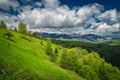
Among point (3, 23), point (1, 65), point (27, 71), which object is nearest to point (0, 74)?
point (1, 65)

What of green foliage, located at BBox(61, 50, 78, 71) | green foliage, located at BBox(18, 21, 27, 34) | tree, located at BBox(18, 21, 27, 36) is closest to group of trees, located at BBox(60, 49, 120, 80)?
green foliage, located at BBox(61, 50, 78, 71)

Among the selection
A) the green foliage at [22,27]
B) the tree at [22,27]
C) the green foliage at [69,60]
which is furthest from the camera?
the green foliage at [22,27]

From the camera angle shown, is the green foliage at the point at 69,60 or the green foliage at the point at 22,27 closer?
the green foliage at the point at 69,60

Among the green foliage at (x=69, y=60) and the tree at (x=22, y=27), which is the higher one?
the tree at (x=22, y=27)

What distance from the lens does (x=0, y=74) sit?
35531mm

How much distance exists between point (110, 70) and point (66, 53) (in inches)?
925

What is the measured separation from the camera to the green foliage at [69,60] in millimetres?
87625

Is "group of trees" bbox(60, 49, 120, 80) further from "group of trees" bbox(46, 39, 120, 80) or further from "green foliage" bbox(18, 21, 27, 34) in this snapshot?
"green foliage" bbox(18, 21, 27, 34)

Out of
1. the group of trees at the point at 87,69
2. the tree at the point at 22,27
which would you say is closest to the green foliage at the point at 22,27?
the tree at the point at 22,27

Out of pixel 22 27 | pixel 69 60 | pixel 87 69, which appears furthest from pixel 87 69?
pixel 22 27

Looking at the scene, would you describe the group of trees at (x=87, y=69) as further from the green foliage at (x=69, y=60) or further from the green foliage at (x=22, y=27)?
the green foliage at (x=22, y=27)

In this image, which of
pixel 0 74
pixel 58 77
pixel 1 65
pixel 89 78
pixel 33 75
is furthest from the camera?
pixel 89 78

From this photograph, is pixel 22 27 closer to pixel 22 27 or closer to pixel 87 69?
pixel 22 27

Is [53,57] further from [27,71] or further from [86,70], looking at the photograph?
[27,71]
